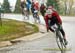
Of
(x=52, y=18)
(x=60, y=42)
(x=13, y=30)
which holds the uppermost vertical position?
(x=52, y=18)

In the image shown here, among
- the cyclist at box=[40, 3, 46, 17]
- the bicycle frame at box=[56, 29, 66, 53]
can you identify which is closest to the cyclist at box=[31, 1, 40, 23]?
the cyclist at box=[40, 3, 46, 17]

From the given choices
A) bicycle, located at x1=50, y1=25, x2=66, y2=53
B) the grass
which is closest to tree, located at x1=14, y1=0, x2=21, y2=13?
the grass

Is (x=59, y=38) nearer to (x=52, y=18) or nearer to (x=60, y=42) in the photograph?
(x=60, y=42)

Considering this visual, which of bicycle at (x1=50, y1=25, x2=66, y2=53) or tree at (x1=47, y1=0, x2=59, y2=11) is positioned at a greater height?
tree at (x1=47, y1=0, x2=59, y2=11)

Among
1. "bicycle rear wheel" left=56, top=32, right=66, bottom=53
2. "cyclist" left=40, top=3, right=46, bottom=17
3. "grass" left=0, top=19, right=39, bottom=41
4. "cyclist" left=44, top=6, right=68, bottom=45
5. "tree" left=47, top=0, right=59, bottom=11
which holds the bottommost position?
"bicycle rear wheel" left=56, top=32, right=66, bottom=53

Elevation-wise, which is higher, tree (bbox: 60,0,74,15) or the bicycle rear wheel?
tree (bbox: 60,0,74,15)

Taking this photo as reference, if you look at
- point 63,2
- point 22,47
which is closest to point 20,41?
point 22,47

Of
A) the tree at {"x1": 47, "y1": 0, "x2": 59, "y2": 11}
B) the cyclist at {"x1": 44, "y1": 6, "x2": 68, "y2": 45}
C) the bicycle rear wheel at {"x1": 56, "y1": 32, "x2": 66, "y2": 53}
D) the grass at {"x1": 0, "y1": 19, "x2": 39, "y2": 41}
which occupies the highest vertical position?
the tree at {"x1": 47, "y1": 0, "x2": 59, "y2": 11}

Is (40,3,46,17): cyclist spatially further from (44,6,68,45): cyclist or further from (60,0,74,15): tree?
(60,0,74,15): tree

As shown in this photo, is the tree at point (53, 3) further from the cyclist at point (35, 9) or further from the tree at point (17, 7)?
the tree at point (17, 7)

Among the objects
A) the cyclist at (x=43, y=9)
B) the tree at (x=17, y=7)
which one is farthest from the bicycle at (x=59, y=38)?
the tree at (x=17, y=7)

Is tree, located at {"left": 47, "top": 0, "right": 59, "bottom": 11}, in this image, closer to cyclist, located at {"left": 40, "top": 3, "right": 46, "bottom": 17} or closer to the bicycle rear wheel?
cyclist, located at {"left": 40, "top": 3, "right": 46, "bottom": 17}

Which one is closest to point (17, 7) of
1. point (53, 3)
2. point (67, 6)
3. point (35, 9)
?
point (35, 9)

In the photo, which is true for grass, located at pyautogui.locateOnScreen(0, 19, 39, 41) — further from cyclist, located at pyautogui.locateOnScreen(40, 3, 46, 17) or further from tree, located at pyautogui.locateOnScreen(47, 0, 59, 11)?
tree, located at pyautogui.locateOnScreen(47, 0, 59, 11)
